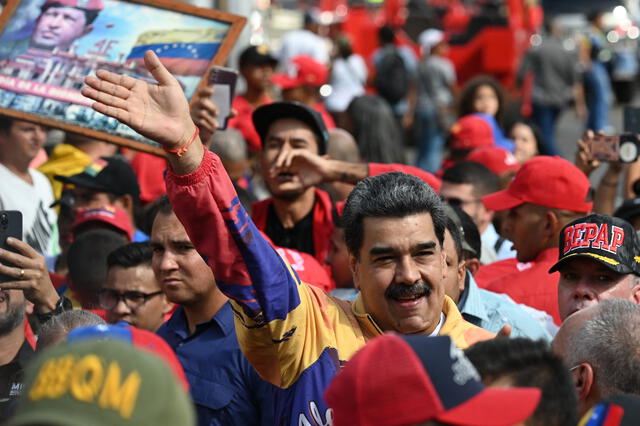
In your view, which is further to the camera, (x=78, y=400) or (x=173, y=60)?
(x=173, y=60)

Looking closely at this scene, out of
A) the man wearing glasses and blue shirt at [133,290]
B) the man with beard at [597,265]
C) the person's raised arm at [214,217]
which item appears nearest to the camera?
the person's raised arm at [214,217]

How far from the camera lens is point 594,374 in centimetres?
309

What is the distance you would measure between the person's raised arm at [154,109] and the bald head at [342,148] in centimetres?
419

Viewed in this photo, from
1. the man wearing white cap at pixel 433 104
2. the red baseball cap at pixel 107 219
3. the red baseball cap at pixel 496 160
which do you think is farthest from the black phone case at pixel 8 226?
the man wearing white cap at pixel 433 104

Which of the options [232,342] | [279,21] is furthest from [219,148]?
[279,21]

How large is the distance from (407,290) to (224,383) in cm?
102

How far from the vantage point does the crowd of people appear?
2201mm

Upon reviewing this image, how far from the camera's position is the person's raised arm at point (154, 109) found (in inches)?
124

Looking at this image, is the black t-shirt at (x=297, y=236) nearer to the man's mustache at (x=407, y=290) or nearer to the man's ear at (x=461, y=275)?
the man's ear at (x=461, y=275)

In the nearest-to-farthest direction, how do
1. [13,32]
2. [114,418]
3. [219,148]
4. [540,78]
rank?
1. [114,418]
2. [13,32]
3. [219,148]
4. [540,78]

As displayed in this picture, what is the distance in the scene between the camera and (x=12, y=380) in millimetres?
3793

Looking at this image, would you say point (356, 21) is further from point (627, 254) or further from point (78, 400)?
point (78, 400)

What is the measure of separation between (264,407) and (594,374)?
55.5 inches

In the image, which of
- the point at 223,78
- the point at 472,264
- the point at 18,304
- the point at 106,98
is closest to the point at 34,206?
the point at 223,78
